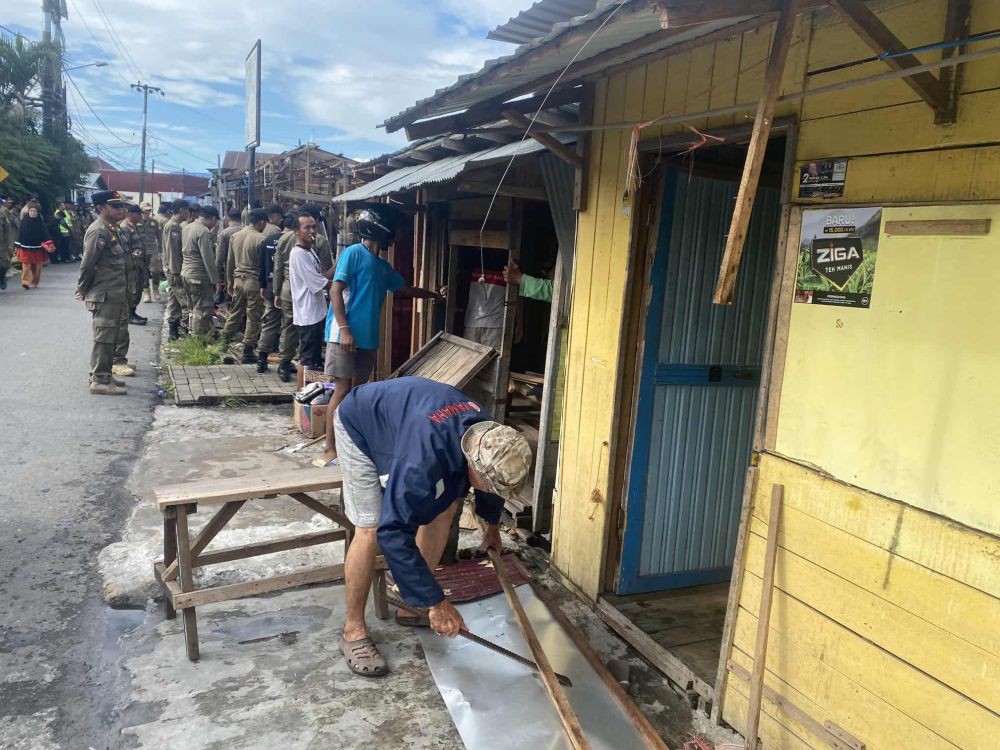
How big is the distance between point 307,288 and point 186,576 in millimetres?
5057

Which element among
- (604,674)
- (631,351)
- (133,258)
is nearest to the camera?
(604,674)

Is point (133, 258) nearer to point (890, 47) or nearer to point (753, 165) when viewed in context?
point (753, 165)

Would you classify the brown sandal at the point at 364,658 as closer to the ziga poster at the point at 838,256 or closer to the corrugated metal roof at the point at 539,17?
the ziga poster at the point at 838,256

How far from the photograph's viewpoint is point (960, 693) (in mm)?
2186

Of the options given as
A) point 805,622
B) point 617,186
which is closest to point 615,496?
point 805,622

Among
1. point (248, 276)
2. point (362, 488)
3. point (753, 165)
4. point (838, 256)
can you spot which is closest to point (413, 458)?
point (362, 488)

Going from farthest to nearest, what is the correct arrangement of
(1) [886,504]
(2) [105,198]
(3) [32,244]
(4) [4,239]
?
(3) [32,244], (4) [4,239], (2) [105,198], (1) [886,504]

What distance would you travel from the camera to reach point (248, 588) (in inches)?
136

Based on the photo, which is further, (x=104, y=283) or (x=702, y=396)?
(x=104, y=283)

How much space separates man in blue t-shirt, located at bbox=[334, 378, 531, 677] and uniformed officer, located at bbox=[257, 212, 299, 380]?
6.23 m

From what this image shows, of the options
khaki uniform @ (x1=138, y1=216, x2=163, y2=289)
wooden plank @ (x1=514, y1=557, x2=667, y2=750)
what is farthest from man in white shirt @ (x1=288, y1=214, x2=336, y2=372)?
khaki uniform @ (x1=138, y1=216, x2=163, y2=289)

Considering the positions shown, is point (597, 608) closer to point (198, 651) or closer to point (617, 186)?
point (198, 651)

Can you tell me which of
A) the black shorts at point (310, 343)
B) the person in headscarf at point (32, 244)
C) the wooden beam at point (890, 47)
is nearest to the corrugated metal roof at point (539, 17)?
the wooden beam at point (890, 47)

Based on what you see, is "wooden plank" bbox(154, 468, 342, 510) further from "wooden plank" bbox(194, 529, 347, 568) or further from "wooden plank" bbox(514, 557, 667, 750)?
"wooden plank" bbox(514, 557, 667, 750)
